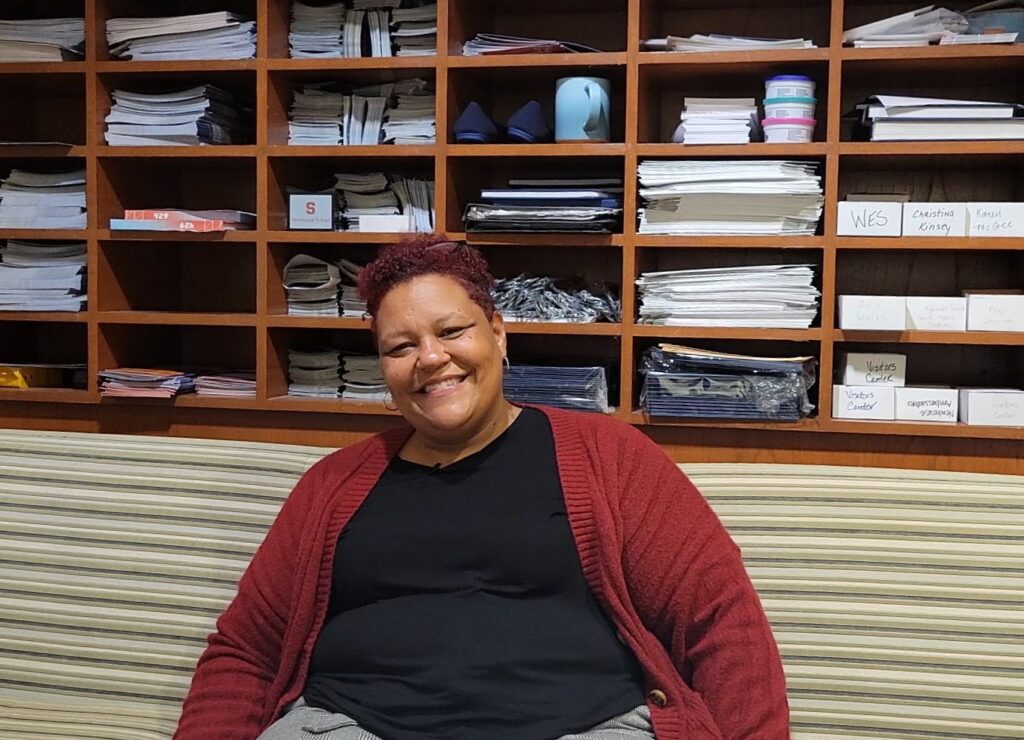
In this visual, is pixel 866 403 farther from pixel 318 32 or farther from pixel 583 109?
pixel 318 32

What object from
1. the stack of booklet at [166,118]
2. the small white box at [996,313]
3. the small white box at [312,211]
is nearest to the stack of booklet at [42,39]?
the stack of booklet at [166,118]

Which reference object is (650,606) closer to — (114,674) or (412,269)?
(412,269)

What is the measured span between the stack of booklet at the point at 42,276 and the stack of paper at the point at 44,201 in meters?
0.07

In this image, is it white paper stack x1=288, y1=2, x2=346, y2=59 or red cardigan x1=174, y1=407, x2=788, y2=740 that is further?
white paper stack x1=288, y1=2, x2=346, y2=59

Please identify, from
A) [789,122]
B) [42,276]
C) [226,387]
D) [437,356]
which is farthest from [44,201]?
[789,122]

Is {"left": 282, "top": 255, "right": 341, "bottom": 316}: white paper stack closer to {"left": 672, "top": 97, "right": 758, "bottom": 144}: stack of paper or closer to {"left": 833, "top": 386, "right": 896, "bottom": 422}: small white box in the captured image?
{"left": 672, "top": 97, "right": 758, "bottom": 144}: stack of paper

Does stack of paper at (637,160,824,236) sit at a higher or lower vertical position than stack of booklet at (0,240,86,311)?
higher

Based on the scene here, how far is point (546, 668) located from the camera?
149 cm

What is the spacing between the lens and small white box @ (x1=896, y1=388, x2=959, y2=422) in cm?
221

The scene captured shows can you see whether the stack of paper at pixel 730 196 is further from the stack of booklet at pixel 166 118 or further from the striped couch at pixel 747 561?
the stack of booklet at pixel 166 118

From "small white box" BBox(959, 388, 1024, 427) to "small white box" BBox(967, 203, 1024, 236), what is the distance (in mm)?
347

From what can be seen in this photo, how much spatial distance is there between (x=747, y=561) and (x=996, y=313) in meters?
0.87

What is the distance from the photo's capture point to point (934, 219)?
2.17 m

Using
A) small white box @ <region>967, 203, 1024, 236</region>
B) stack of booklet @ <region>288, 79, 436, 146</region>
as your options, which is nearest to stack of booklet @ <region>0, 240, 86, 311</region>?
stack of booklet @ <region>288, 79, 436, 146</region>
